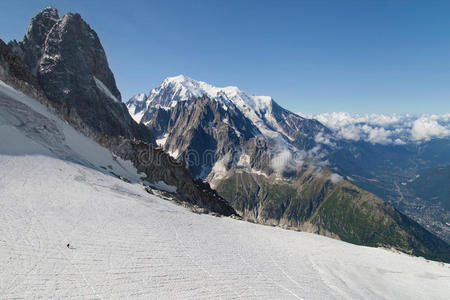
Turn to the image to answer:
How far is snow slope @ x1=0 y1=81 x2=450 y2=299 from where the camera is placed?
32.7 feet

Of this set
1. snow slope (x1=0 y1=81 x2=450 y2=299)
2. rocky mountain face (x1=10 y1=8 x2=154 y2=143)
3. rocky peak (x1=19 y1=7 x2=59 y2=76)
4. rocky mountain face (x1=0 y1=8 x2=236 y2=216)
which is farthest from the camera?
rocky peak (x1=19 y1=7 x2=59 y2=76)

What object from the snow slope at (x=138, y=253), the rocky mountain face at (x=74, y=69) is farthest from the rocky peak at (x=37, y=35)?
the snow slope at (x=138, y=253)

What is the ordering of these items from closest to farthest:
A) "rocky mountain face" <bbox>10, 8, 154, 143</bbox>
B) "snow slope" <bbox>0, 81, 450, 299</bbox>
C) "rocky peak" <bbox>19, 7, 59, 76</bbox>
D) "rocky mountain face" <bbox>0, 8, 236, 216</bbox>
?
"snow slope" <bbox>0, 81, 450, 299</bbox> < "rocky mountain face" <bbox>0, 8, 236, 216</bbox> < "rocky mountain face" <bbox>10, 8, 154, 143</bbox> < "rocky peak" <bbox>19, 7, 59, 76</bbox>

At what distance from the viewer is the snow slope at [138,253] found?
32.7 feet

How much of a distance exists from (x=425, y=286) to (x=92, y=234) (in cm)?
2732

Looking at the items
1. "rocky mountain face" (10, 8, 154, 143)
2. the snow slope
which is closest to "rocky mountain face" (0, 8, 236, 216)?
"rocky mountain face" (10, 8, 154, 143)

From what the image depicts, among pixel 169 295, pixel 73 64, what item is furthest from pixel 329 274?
pixel 73 64


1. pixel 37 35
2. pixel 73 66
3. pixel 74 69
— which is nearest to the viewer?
pixel 74 69

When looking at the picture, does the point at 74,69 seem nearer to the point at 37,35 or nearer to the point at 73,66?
the point at 73,66

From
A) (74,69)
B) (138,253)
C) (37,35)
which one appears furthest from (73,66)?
(138,253)

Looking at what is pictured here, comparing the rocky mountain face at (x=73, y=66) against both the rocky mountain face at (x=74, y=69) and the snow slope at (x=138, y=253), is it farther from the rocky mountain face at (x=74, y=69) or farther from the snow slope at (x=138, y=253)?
the snow slope at (x=138, y=253)

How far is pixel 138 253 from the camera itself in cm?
1277

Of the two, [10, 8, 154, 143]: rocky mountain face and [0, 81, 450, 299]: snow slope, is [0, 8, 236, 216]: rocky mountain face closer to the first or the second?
[10, 8, 154, 143]: rocky mountain face

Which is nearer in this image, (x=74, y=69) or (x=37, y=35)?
(x=74, y=69)
